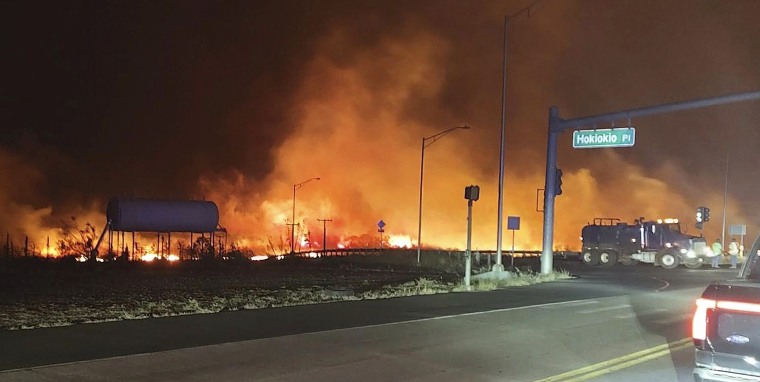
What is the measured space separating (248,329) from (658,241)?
35.0m

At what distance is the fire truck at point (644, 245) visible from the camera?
41.2 metres

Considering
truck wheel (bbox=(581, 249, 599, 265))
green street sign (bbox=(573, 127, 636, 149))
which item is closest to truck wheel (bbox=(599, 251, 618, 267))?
truck wheel (bbox=(581, 249, 599, 265))

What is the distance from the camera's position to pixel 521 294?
20172 mm

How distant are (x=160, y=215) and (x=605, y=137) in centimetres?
2904

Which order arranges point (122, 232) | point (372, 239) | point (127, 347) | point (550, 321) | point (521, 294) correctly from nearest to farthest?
point (127, 347), point (550, 321), point (521, 294), point (122, 232), point (372, 239)

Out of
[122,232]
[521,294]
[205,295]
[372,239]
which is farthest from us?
[372,239]

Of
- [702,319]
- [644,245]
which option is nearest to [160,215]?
[644,245]

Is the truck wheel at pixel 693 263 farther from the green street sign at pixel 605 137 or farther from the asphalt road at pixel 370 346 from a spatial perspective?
the asphalt road at pixel 370 346

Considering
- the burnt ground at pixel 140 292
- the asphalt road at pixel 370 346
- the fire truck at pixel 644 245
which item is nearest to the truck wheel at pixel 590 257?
the fire truck at pixel 644 245

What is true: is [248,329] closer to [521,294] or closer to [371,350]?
[371,350]

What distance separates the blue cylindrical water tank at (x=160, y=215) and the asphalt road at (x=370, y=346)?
30628 mm

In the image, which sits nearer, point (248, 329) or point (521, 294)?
point (248, 329)

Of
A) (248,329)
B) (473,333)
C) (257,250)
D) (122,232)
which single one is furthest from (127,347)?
(257,250)

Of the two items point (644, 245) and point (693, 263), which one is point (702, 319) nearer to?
point (693, 263)
